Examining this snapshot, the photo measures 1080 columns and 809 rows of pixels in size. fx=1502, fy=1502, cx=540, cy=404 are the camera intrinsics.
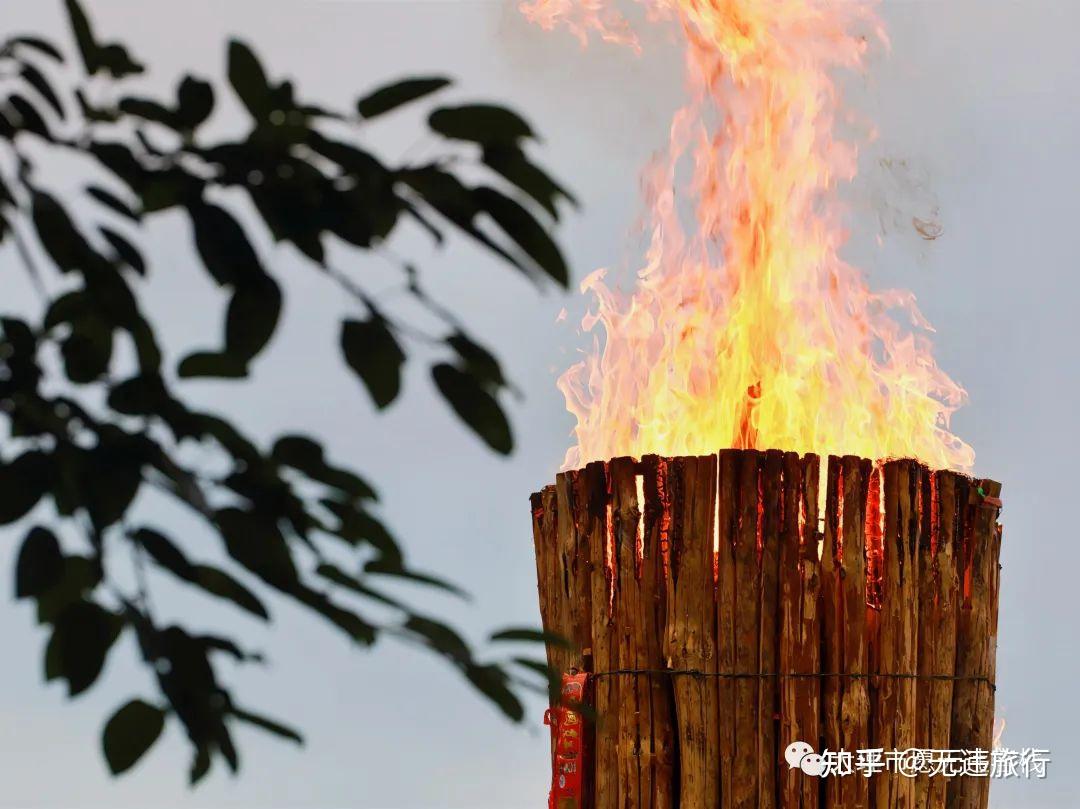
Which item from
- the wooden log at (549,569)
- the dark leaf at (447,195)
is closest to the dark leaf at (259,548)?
the dark leaf at (447,195)

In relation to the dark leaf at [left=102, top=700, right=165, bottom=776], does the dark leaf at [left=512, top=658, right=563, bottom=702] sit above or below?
above

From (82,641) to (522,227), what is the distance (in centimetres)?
40

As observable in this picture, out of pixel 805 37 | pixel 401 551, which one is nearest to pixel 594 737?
pixel 805 37

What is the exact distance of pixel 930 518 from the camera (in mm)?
5980

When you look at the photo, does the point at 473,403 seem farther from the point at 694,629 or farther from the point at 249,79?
the point at 694,629

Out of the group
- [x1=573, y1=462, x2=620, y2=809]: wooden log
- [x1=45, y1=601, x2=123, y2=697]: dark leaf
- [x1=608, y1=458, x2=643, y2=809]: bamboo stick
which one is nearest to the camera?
[x1=45, y1=601, x2=123, y2=697]: dark leaf

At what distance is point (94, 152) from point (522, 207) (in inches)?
11.7

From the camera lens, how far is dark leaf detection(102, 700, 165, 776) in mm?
1027

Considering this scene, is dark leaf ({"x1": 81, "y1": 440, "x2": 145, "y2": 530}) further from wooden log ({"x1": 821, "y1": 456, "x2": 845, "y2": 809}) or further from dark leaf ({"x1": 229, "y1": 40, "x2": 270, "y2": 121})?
wooden log ({"x1": 821, "y1": 456, "x2": 845, "y2": 809})

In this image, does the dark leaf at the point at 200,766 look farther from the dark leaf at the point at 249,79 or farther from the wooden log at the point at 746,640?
the wooden log at the point at 746,640

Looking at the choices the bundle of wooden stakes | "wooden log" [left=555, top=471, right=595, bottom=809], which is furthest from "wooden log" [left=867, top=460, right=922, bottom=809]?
"wooden log" [left=555, top=471, right=595, bottom=809]

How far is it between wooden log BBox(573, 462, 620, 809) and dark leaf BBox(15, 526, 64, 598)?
4836 mm

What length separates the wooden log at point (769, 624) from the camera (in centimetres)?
551

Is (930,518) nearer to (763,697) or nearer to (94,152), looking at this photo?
(763,697)
